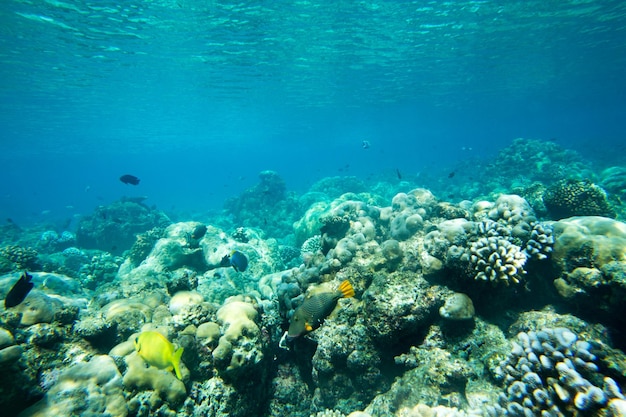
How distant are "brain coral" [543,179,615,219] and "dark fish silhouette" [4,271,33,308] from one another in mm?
12317

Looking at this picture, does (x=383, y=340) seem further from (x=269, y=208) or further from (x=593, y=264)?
(x=269, y=208)

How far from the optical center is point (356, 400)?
15.1 ft

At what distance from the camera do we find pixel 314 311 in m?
4.82

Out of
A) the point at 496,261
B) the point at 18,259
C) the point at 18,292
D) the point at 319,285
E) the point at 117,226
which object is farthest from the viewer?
the point at 117,226

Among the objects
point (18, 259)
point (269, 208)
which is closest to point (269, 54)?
point (269, 208)

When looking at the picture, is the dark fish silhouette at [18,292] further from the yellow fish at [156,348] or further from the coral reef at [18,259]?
the coral reef at [18,259]

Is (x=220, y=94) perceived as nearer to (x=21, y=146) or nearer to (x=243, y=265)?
(x=243, y=265)

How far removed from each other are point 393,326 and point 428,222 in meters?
3.94

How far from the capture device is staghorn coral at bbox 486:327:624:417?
2.86 metres

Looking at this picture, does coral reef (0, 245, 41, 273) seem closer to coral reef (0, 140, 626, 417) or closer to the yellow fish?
coral reef (0, 140, 626, 417)

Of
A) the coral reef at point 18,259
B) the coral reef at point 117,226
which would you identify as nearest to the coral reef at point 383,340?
the coral reef at point 18,259

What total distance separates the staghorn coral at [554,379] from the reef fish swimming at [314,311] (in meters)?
2.41

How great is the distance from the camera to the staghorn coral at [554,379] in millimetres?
2857

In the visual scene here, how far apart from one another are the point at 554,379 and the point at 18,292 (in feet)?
23.4
